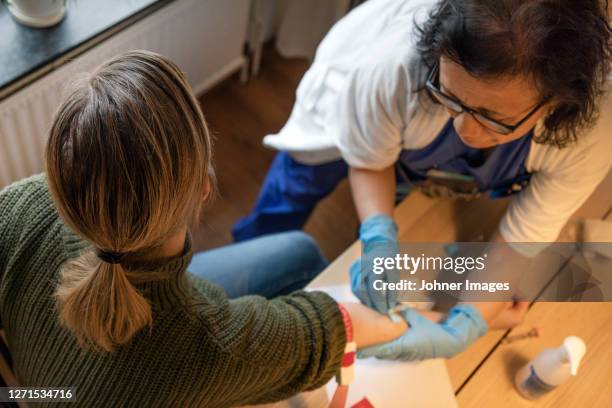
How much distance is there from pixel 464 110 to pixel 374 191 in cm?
31

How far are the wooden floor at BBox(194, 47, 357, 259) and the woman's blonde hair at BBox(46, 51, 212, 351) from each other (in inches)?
42.4

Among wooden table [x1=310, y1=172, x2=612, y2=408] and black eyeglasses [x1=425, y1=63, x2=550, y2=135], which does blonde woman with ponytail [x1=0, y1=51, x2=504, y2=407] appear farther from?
black eyeglasses [x1=425, y1=63, x2=550, y2=135]

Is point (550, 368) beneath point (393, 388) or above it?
above

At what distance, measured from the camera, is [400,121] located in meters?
1.03

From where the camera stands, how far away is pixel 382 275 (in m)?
1.04

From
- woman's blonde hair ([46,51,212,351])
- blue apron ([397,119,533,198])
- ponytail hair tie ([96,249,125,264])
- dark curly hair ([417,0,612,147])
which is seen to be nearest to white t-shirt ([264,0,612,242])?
blue apron ([397,119,533,198])

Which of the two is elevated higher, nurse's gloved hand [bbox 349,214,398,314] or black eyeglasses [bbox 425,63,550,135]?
black eyeglasses [bbox 425,63,550,135]

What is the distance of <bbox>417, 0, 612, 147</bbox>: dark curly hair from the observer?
0.76 meters

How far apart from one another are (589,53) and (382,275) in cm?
47

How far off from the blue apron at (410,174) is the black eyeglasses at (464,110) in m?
0.12

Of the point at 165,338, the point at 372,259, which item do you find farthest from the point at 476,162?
the point at 165,338

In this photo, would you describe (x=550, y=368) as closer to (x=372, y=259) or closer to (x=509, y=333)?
(x=509, y=333)

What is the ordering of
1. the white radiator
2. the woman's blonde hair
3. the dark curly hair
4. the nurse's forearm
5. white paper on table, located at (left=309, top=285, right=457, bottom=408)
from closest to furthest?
the woman's blonde hair
the dark curly hair
white paper on table, located at (left=309, top=285, right=457, bottom=408)
the nurse's forearm
the white radiator

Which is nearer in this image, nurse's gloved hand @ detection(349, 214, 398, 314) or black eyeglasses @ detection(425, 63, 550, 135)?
black eyeglasses @ detection(425, 63, 550, 135)
